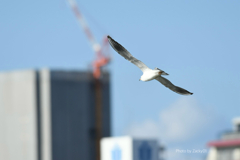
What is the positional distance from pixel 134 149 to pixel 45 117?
651 inches

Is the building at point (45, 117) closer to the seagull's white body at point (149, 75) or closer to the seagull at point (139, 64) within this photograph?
the seagull at point (139, 64)

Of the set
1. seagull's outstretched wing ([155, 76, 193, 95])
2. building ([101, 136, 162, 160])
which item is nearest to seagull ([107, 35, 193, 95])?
seagull's outstretched wing ([155, 76, 193, 95])

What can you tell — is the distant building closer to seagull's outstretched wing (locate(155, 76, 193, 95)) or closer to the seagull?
seagull's outstretched wing (locate(155, 76, 193, 95))

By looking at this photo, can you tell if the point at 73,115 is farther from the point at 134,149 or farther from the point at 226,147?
the point at 134,149

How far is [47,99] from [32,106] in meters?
1.74

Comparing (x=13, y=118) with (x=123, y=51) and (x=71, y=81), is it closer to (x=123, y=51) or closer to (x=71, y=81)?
(x=71, y=81)

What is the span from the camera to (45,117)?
5466cm

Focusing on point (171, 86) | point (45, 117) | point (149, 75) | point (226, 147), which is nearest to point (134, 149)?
point (226, 147)

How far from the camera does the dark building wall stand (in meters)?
54.8

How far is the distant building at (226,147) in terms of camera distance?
45094 mm

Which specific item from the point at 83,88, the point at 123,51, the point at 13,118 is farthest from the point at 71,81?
the point at 123,51

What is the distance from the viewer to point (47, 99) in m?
55.0

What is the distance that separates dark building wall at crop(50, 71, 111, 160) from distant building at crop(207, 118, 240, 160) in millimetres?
13415

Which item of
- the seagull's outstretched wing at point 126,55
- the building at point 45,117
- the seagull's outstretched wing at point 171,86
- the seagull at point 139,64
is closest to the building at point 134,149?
the building at point 45,117
